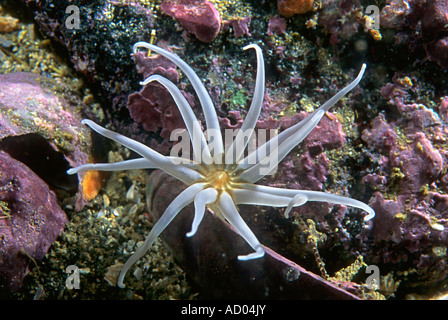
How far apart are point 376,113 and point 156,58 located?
2554 millimetres

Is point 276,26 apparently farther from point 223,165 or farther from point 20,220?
point 20,220

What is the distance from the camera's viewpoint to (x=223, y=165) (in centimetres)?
267

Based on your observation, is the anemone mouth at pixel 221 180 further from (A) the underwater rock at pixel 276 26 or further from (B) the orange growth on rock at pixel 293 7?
(B) the orange growth on rock at pixel 293 7

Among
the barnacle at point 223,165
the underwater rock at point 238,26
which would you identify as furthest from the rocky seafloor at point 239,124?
the barnacle at point 223,165

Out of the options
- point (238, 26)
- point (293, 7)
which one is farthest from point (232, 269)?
point (293, 7)

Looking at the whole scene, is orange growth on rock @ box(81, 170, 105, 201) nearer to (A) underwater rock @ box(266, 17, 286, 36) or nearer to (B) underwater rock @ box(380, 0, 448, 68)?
(A) underwater rock @ box(266, 17, 286, 36)

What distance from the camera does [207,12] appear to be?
305 centimetres

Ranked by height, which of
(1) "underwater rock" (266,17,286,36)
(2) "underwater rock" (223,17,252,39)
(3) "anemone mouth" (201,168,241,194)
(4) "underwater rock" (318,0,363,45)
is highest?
(4) "underwater rock" (318,0,363,45)

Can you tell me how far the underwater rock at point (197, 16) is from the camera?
10.0 feet

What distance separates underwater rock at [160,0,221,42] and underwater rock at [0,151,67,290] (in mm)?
2147

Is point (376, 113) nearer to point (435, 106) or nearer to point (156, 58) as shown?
point (435, 106)

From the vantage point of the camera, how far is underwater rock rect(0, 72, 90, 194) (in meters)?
3.00

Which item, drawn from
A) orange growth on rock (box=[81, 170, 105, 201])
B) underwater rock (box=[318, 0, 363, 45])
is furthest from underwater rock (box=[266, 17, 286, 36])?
orange growth on rock (box=[81, 170, 105, 201])

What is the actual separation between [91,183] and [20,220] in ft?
2.85
